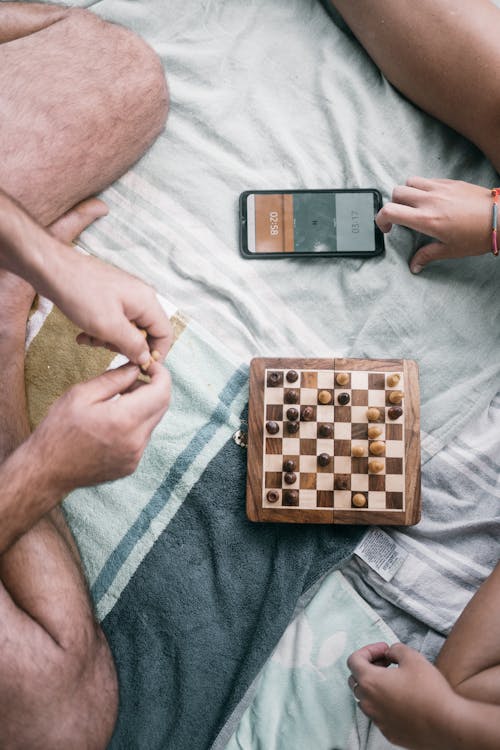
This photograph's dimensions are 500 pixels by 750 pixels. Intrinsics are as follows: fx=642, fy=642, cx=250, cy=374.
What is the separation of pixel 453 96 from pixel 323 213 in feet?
1.06

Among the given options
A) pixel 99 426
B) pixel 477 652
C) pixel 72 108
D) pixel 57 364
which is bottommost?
pixel 477 652

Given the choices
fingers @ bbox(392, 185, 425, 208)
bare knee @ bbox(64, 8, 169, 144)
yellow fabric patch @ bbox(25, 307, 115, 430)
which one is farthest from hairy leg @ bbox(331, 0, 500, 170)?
yellow fabric patch @ bbox(25, 307, 115, 430)

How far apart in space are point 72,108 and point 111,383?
587 mm

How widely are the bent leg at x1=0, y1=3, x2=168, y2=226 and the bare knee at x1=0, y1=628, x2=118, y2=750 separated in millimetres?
787

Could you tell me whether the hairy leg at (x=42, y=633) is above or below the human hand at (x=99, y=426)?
below

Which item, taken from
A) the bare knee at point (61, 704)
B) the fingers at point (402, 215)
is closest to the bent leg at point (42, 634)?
the bare knee at point (61, 704)

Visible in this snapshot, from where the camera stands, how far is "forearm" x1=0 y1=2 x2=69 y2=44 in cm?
126

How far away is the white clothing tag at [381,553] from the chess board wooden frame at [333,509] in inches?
1.6

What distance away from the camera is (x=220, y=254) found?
1.30 metres

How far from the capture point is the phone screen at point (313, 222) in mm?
1288

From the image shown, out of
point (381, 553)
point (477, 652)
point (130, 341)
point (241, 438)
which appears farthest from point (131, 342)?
point (477, 652)

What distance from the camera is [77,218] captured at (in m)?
1.28

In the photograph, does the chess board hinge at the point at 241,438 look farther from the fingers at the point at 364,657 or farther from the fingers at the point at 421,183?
the fingers at the point at 421,183

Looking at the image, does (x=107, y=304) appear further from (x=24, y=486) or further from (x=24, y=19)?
(x=24, y=19)
